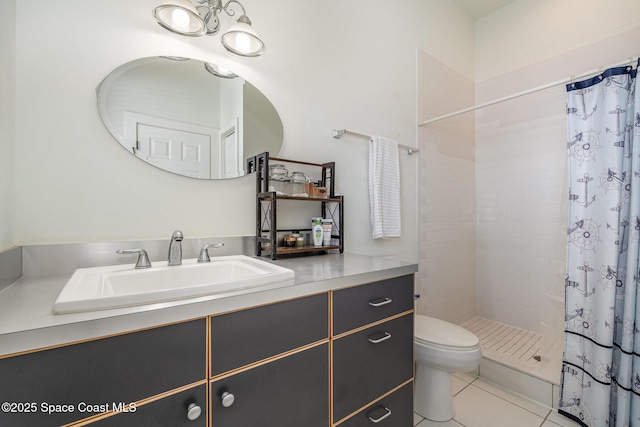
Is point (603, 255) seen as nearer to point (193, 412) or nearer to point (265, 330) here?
point (265, 330)

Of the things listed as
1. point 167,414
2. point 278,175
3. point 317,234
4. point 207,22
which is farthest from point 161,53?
point 167,414

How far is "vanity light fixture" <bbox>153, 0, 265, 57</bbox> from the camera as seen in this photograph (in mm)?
1114

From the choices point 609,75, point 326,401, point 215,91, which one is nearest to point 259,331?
point 326,401

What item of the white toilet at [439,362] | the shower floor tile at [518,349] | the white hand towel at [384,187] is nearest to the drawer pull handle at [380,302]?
the white toilet at [439,362]

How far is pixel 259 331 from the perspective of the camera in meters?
0.80

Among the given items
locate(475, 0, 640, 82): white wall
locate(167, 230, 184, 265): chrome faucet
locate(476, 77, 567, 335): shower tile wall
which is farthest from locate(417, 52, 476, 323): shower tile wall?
locate(167, 230, 184, 265): chrome faucet

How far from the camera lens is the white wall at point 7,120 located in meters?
0.87

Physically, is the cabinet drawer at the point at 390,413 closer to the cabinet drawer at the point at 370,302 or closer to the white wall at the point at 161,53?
the cabinet drawer at the point at 370,302

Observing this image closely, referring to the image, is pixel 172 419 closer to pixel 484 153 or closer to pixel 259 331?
pixel 259 331

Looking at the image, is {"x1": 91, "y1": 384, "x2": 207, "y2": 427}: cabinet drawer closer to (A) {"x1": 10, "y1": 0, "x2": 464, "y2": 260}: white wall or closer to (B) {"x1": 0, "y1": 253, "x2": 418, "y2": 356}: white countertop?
A: (B) {"x1": 0, "y1": 253, "x2": 418, "y2": 356}: white countertop

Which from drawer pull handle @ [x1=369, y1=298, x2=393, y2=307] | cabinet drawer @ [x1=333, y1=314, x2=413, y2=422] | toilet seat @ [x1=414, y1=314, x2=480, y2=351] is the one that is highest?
drawer pull handle @ [x1=369, y1=298, x2=393, y2=307]

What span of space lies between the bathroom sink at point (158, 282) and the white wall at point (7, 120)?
0.85 feet

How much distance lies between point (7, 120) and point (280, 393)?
1210mm

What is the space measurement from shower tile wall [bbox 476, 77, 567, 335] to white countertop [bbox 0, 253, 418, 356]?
213 centimetres
